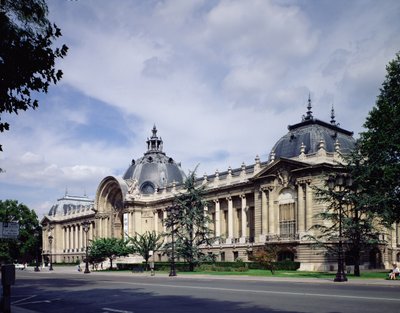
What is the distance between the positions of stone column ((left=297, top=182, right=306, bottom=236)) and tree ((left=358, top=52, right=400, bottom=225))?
15962mm

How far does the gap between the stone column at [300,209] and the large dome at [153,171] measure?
38148 mm

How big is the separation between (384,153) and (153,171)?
201 feet

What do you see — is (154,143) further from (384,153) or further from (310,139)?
(384,153)

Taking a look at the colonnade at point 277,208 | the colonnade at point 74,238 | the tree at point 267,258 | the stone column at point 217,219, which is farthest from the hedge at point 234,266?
the colonnade at point 74,238

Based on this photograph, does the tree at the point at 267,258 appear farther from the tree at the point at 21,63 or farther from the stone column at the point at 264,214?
the tree at the point at 21,63

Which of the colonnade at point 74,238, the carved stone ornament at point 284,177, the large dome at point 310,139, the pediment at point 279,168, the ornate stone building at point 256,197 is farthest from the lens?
the colonnade at point 74,238

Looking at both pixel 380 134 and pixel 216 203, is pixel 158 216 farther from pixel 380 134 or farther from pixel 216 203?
pixel 380 134

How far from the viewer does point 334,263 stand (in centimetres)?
5616

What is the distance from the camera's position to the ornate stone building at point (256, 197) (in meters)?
59.3

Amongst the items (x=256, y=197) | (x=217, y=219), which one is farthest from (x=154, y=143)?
(x=256, y=197)

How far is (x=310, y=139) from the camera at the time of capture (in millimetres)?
63656

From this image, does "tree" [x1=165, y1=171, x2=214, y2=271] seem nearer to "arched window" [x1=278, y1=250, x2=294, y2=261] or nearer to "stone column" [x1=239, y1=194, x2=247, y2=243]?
"arched window" [x1=278, y1=250, x2=294, y2=261]

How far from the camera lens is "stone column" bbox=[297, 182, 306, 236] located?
5959 cm

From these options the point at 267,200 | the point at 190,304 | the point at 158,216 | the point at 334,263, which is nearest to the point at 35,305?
the point at 190,304
